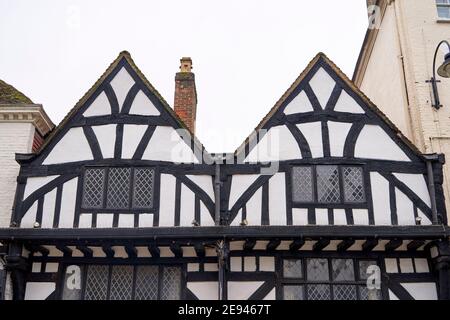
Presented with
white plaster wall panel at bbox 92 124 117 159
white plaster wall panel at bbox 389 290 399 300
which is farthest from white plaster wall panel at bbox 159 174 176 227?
white plaster wall panel at bbox 389 290 399 300

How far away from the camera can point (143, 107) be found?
10305 millimetres

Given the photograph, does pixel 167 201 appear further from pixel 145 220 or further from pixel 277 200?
pixel 277 200

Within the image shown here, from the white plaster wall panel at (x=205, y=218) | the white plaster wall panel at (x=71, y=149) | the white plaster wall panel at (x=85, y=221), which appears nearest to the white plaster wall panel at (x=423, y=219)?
the white plaster wall panel at (x=205, y=218)

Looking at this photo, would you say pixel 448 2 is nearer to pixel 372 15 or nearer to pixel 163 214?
pixel 372 15

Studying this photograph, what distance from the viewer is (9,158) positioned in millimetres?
10352

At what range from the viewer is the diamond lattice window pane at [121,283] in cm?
919

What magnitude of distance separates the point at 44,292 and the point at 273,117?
199 inches

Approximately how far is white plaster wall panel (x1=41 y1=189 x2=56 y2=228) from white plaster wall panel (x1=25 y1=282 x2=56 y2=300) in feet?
3.20

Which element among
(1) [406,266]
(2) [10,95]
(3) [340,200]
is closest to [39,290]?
(2) [10,95]

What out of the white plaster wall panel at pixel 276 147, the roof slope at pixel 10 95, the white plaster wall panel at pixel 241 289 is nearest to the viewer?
the white plaster wall panel at pixel 241 289

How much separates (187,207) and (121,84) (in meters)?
2.83

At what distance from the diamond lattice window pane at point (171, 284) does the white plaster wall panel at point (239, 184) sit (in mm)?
1510

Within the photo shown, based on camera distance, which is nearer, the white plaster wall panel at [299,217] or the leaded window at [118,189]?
the white plaster wall panel at [299,217]

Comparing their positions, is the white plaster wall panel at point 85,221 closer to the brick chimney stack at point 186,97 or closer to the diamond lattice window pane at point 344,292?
the brick chimney stack at point 186,97
